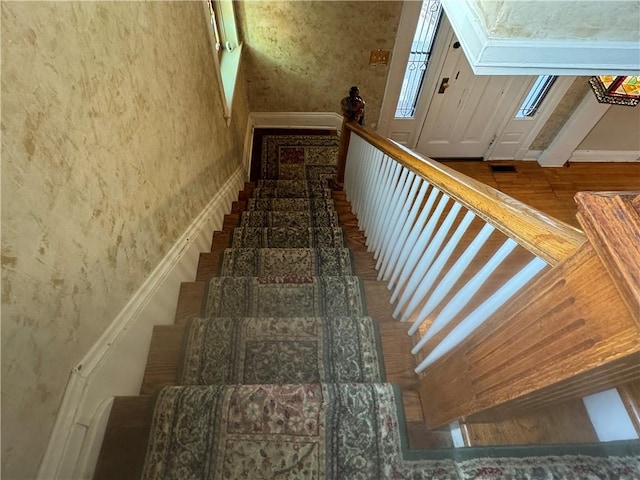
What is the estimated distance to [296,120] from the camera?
13.5 feet

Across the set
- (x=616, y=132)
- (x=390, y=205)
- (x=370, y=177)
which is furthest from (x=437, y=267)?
(x=616, y=132)

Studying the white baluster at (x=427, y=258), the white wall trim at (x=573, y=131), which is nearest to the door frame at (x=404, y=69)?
the white wall trim at (x=573, y=131)

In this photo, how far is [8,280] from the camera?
0.61 metres

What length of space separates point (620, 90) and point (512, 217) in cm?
313

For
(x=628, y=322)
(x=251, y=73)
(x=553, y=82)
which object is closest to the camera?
(x=628, y=322)

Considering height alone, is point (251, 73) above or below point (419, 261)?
above

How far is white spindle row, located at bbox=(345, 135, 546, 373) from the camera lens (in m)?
0.77

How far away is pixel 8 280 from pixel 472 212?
106 cm

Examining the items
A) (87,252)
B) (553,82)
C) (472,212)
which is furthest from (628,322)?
(553,82)

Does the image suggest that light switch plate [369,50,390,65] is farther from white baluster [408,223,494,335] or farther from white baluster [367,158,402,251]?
white baluster [408,223,494,335]

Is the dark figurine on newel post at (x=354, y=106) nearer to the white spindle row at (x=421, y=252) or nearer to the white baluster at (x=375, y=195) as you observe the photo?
the white spindle row at (x=421, y=252)

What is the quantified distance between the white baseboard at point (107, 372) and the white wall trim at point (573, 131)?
4057 mm

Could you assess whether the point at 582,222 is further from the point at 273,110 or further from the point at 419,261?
the point at 273,110

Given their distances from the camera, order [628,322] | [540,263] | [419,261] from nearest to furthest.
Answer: [628,322] < [540,263] < [419,261]
